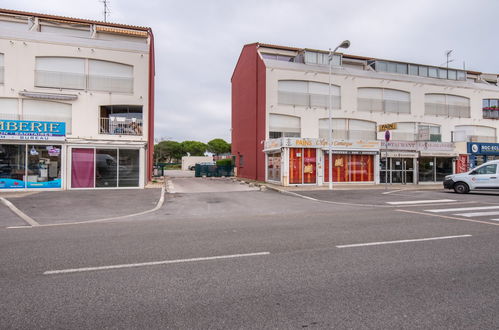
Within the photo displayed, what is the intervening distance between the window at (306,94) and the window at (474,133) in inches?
474

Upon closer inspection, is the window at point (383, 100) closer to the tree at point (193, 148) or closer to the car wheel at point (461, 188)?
the car wheel at point (461, 188)

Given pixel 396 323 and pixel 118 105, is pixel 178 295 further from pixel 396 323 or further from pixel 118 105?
pixel 118 105

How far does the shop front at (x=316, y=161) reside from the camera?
19.7 m

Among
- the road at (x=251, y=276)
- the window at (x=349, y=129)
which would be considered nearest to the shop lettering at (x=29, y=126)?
the road at (x=251, y=276)

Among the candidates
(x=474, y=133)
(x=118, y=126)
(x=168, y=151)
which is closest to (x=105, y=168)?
(x=118, y=126)

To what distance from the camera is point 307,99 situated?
23641mm

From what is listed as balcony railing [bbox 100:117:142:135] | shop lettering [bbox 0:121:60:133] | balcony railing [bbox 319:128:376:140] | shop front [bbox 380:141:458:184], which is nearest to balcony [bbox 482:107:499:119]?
shop front [bbox 380:141:458:184]

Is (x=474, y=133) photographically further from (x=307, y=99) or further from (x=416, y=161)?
(x=307, y=99)

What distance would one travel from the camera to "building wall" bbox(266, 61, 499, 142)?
22906 millimetres

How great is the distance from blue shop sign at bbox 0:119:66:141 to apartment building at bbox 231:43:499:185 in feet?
42.3

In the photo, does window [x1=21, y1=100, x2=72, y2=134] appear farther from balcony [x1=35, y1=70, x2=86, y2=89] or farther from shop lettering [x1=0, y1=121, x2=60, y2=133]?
shop lettering [x1=0, y1=121, x2=60, y2=133]

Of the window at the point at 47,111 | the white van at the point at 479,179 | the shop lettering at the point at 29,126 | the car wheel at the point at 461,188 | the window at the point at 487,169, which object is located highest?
the window at the point at 47,111

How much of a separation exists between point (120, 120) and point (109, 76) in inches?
110

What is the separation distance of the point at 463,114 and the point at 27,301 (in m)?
33.8
